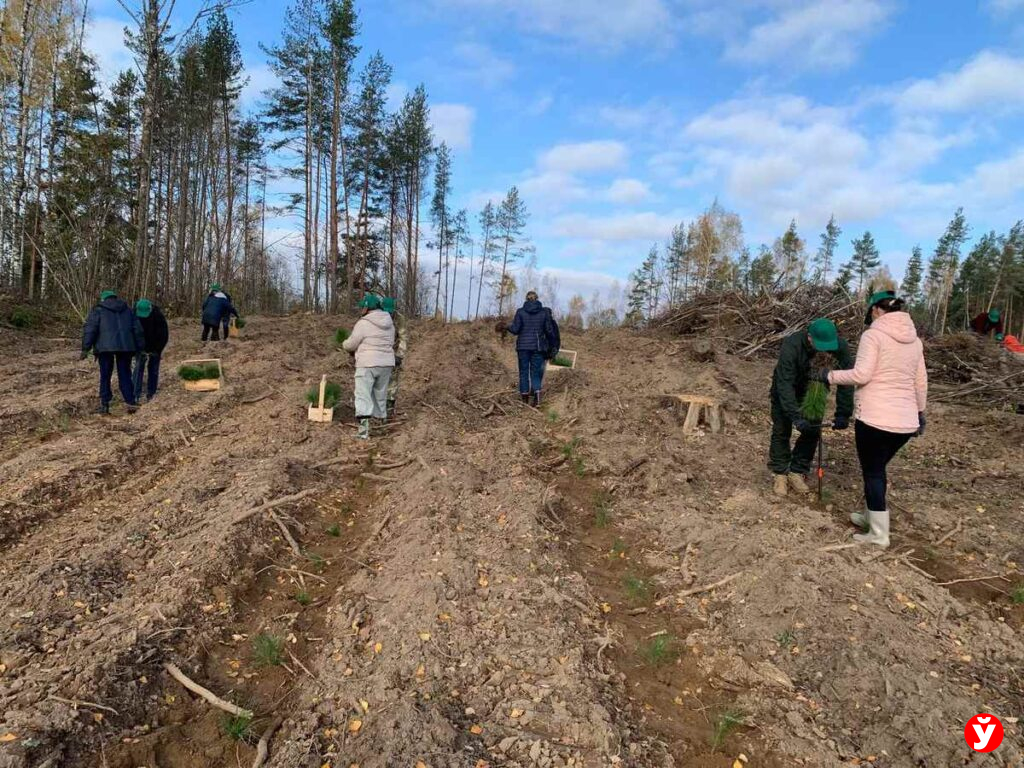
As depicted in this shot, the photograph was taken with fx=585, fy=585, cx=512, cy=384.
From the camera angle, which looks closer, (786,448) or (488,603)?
(488,603)

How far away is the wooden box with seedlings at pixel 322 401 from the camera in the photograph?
7.84 m

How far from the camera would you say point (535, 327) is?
9.30 meters

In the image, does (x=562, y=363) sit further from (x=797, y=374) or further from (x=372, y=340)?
(x=797, y=374)

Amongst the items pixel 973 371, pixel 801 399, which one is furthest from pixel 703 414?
pixel 973 371

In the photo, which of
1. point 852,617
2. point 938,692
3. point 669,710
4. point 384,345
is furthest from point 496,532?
point 384,345

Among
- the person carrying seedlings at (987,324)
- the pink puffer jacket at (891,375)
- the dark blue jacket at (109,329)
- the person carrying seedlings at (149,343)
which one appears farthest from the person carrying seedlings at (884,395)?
the person carrying seedlings at (987,324)

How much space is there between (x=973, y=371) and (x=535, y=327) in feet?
28.3

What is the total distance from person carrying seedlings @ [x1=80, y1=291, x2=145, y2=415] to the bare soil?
96 centimetres

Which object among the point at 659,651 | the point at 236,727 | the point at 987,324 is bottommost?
the point at 236,727

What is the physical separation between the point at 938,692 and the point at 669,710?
134 centimetres

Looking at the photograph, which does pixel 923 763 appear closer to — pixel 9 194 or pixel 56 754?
pixel 56 754

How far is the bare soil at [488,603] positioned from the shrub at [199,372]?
2085 mm

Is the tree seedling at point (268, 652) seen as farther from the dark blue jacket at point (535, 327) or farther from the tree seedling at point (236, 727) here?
the dark blue jacket at point (535, 327)

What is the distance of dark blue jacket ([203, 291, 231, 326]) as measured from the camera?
534 inches
